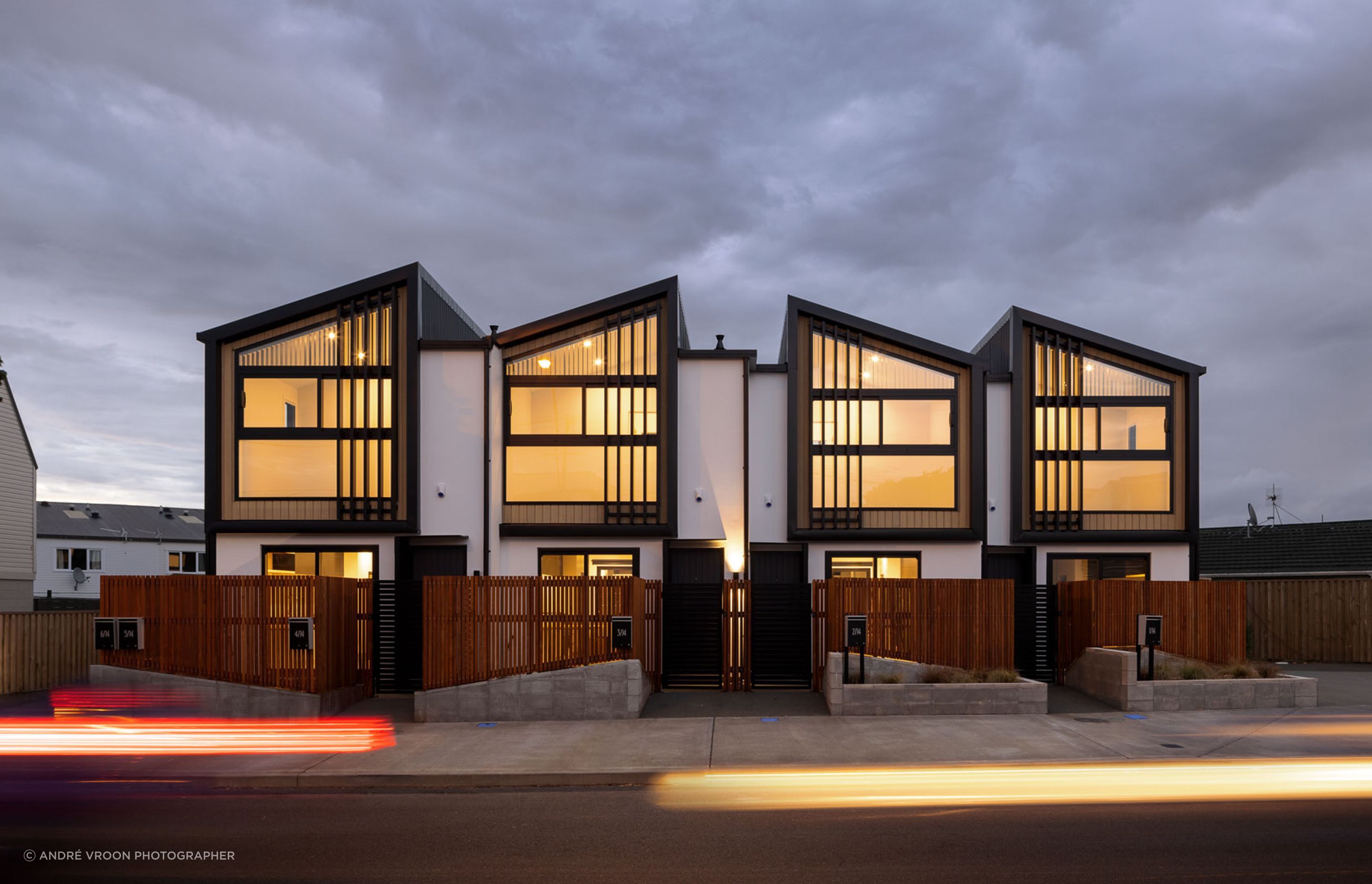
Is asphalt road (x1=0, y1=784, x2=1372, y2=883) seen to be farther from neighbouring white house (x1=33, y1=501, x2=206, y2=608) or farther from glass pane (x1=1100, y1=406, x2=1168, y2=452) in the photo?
neighbouring white house (x1=33, y1=501, x2=206, y2=608)

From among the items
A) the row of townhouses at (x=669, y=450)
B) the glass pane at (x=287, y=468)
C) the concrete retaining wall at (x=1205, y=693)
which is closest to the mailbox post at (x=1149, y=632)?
the concrete retaining wall at (x=1205, y=693)

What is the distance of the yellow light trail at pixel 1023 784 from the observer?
8.72 metres

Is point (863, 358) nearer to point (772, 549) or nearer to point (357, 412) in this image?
point (772, 549)

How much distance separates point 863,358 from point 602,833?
41.8 feet

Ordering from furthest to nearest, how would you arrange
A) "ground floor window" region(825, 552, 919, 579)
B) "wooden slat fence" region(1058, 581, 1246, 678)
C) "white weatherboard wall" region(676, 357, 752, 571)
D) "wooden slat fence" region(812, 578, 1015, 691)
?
"ground floor window" region(825, 552, 919, 579) → "white weatherboard wall" region(676, 357, 752, 571) → "wooden slat fence" region(1058, 581, 1246, 678) → "wooden slat fence" region(812, 578, 1015, 691)

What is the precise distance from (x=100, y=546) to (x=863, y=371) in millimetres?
44429

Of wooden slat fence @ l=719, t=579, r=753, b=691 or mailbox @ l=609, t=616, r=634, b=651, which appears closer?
mailbox @ l=609, t=616, r=634, b=651

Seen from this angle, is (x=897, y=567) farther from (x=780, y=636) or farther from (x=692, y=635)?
(x=692, y=635)

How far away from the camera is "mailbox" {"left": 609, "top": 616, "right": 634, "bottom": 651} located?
13.5 meters

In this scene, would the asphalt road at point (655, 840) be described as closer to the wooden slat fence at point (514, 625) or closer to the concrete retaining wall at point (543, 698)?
the concrete retaining wall at point (543, 698)

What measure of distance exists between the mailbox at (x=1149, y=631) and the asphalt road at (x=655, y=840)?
4984 millimetres

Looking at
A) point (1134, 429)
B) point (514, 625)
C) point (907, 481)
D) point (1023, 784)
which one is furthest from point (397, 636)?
point (1134, 429)

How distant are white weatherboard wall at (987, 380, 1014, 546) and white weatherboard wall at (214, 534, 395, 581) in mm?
12538

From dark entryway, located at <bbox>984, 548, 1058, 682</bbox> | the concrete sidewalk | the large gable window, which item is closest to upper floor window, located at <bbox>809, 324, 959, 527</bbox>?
dark entryway, located at <bbox>984, 548, 1058, 682</bbox>
